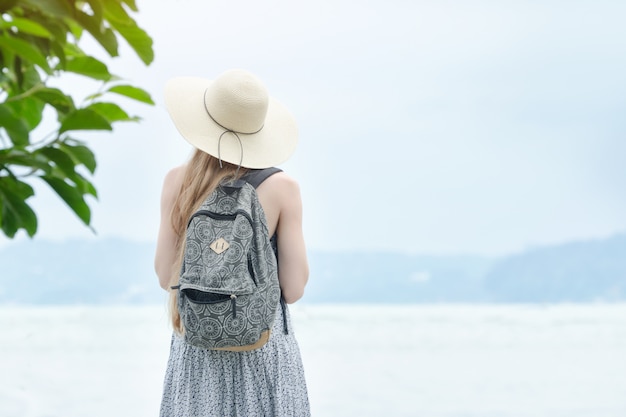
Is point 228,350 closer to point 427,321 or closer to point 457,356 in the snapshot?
point 457,356

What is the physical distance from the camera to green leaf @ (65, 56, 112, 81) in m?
0.52

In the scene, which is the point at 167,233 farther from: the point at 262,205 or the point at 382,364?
the point at 382,364

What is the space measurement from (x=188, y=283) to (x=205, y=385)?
0.25 metres

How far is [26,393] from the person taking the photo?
14.4 ft

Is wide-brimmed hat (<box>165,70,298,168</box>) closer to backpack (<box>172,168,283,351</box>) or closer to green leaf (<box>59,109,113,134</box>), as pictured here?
backpack (<box>172,168,283,351</box>)

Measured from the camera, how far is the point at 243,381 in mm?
1646

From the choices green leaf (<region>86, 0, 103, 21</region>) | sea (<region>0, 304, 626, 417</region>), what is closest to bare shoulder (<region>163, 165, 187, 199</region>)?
green leaf (<region>86, 0, 103, 21</region>)

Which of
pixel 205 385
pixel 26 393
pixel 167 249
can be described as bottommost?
pixel 205 385

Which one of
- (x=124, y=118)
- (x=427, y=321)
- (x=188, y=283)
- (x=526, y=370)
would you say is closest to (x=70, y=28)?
(x=124, y=118)

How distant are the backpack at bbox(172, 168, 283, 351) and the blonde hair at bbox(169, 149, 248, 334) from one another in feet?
0.11

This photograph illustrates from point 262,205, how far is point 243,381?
1.05 feet

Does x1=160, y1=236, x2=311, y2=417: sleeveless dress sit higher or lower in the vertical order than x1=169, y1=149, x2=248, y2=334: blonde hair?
lower

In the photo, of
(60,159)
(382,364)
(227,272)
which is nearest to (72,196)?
(60,159)

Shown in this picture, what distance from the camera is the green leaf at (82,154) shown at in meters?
0.48
